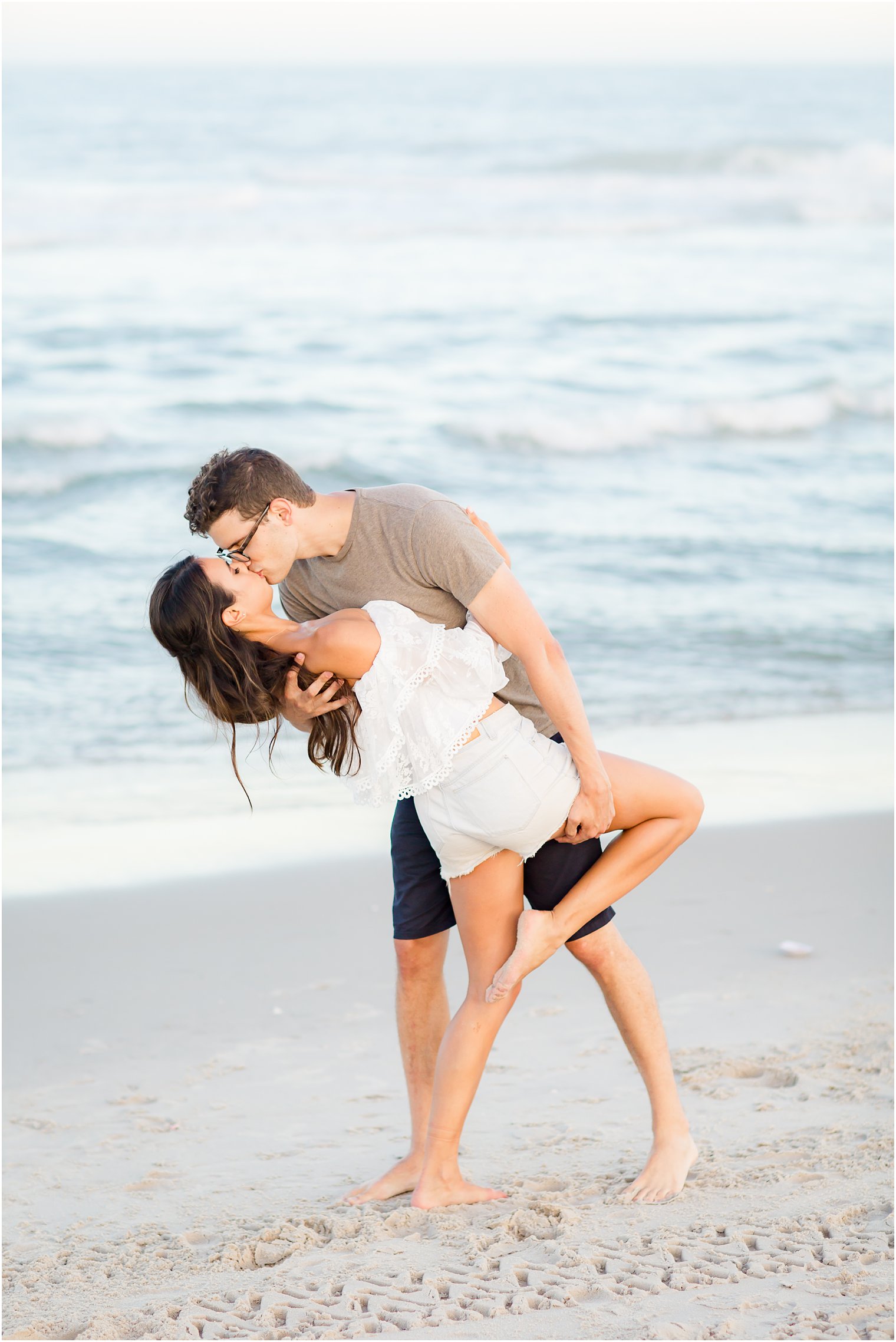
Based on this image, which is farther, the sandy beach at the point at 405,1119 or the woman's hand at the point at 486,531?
the woman's hand at the point at 486,531

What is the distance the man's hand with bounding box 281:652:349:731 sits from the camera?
2951 millimetres

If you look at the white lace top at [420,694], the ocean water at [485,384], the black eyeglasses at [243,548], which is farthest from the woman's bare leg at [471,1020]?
the ocean water at [485,384]

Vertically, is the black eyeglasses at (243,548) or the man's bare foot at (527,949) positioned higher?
the black eyeglasses at (243,548)

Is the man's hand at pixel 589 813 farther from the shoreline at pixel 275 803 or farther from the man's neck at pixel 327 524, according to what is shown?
the shoreline at pixel 275 803

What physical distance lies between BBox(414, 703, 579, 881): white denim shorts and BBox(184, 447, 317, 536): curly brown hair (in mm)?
685

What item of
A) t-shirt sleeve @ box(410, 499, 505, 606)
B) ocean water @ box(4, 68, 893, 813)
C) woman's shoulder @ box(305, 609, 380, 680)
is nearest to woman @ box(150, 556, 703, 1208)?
woman's shoulder @ box(305, 609, 380, 680)

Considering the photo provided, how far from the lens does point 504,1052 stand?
407 cm

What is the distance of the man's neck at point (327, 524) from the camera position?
3010 mm

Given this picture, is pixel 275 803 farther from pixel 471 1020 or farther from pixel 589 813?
pixel 589 813

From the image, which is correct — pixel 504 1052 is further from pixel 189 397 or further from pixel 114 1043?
pixel 189 397

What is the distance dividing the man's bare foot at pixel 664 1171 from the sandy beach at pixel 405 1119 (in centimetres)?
6

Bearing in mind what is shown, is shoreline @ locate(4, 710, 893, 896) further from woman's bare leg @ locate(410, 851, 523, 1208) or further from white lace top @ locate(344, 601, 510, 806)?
white lace top @ locate(344, 601, 510, 806)

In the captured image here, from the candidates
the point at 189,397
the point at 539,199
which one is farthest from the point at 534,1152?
the point at 539,199

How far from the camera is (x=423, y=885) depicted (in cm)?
330
